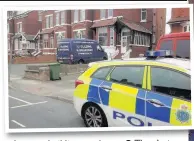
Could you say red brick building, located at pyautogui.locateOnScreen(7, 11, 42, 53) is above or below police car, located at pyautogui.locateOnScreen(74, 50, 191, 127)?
above

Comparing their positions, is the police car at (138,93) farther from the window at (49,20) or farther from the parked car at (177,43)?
the window at (49,20)

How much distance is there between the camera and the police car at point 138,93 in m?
2.81

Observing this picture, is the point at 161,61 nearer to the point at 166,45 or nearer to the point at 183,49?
the point at 183,49

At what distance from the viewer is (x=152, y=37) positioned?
3377mm

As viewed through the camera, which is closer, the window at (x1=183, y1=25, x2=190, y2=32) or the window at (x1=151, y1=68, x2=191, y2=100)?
the window at (x1=151, y1=68, x2=191, y2=100)

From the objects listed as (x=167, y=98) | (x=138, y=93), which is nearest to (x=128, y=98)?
(x=138, y=93)

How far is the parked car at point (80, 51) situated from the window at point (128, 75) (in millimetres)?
369

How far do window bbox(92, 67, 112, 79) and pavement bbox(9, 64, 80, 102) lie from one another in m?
0.27

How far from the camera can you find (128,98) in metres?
2.89

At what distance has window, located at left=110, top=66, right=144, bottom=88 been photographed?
2.92 meters

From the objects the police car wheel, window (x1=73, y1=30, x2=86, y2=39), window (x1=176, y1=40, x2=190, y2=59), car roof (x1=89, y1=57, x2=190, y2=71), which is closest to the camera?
car roof (x1=89, y1=57, x2=190, y2=71)

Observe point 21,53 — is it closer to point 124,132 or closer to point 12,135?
point 12,135

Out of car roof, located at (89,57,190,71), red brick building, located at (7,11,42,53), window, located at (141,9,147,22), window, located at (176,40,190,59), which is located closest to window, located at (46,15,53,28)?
red brick building, located at (7,11,42,53)

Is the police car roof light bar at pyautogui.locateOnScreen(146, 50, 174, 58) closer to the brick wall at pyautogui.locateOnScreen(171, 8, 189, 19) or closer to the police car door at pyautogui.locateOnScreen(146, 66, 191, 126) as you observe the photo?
the police car door at pyautogui.locateOnScreen(146, 66, 191, 126)
